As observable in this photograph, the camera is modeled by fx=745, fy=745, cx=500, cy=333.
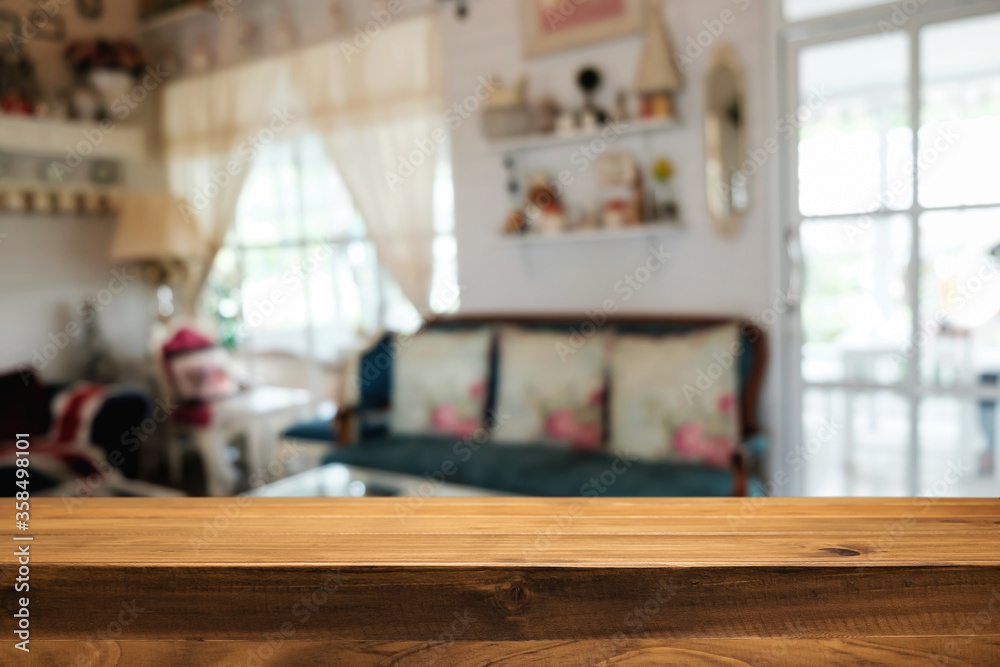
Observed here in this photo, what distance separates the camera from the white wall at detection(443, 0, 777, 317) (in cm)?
285

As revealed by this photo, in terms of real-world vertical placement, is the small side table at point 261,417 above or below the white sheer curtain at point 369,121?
below

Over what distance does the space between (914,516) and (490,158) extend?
3121mm

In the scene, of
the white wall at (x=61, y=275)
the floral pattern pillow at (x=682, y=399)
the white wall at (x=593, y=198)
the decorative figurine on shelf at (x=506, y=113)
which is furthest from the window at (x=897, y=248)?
the white wall at (x=61, y=275)

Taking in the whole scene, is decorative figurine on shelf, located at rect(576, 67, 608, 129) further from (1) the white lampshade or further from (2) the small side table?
(1) the white lampshade

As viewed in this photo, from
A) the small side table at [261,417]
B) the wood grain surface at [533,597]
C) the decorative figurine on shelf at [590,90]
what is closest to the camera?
the wood grain surface at [533,597]

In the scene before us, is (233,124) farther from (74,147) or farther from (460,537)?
(460,537)

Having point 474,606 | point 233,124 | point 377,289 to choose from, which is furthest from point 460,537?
point 233,124

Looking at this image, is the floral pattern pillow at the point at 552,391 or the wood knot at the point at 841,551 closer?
the wood knot at the point at 841,551

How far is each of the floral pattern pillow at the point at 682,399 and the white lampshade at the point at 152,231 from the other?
2.94 m

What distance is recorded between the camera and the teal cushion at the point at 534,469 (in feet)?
8.07

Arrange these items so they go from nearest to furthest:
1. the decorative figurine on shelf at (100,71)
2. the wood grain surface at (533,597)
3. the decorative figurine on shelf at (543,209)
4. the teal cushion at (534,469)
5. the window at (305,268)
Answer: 1. the wood grain surface at (533,597)
2. the teal cushion at (534,469)
3. the decorative figurine on shelf at (543,209)
4. the window at (305,268)
5. the decorative figurine on shelf at (100,71)

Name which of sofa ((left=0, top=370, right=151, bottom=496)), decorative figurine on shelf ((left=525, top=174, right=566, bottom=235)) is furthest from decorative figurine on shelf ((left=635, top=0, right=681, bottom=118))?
sofa ((left=0, top=370, right=151, bottom=496))

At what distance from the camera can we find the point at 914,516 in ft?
1.76

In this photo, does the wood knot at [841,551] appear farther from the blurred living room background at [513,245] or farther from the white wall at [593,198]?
the white wall at [593,198]
